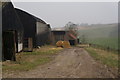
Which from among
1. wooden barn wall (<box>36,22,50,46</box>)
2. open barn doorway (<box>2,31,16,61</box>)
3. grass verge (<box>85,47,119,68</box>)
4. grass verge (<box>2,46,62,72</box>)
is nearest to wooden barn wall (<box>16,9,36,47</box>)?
wooden barn wall (<box>36,22,50,46</box>)

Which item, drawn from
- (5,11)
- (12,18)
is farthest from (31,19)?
(5,11)

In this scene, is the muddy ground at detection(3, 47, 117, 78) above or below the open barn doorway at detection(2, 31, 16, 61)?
below

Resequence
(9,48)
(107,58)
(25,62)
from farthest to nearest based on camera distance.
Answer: (107,58), (9,48), (25,62)

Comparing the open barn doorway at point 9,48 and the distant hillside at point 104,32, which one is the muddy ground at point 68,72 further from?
the distant hillside at point 104,32

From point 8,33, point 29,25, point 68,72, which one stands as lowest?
point 68,72

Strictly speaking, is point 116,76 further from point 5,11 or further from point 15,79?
point 5,11

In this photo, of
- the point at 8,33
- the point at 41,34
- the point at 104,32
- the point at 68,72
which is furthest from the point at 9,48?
the point at 104,32

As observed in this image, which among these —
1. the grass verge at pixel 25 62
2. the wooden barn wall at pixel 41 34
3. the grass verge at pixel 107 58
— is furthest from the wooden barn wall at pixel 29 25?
the grass verge at pixel 107 58

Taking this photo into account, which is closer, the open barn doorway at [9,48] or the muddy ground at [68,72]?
the muddy ground at [68,72]

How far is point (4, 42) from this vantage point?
14.8 meters

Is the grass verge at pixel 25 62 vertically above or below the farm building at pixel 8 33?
below

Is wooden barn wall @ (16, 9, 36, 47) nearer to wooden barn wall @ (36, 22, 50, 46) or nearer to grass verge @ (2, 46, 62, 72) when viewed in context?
wooden barn wall @ (36, 22, 50, 46)

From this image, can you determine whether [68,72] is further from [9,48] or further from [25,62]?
[9,48]

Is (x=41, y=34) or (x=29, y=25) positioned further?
(x=41, y=34)
